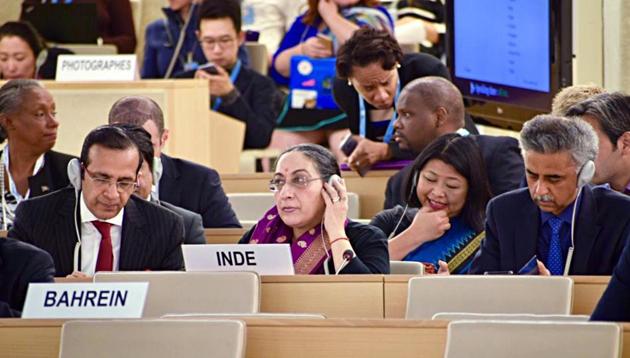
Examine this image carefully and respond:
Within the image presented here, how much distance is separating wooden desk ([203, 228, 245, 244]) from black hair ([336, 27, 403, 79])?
59.1 inches

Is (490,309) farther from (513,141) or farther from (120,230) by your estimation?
(513,141)

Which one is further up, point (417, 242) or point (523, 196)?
point (523, 196)

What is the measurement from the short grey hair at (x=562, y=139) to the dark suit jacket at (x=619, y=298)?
115cm

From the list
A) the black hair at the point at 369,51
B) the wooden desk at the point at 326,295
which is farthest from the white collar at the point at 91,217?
the black hair at the point at 369,51

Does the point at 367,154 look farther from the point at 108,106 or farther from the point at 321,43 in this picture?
the point at 321,43

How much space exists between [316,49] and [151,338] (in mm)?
5741

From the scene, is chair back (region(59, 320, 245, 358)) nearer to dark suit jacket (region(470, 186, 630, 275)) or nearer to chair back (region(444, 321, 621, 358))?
chair back (region(444, 321, 621, 358))

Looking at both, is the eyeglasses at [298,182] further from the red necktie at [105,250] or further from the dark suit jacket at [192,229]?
the red necktie at [105,250]

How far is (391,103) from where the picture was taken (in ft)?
23.9

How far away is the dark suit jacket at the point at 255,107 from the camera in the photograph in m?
9.54

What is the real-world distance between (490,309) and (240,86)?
211 inches

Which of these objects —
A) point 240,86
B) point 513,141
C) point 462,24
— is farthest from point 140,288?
point 240,86

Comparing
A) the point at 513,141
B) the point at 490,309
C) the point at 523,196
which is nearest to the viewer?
the point at 490,309

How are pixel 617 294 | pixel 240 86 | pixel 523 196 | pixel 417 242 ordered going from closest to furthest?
pixel 617 294, pixel 523 196, pixel 417 242, pixel 240 86
